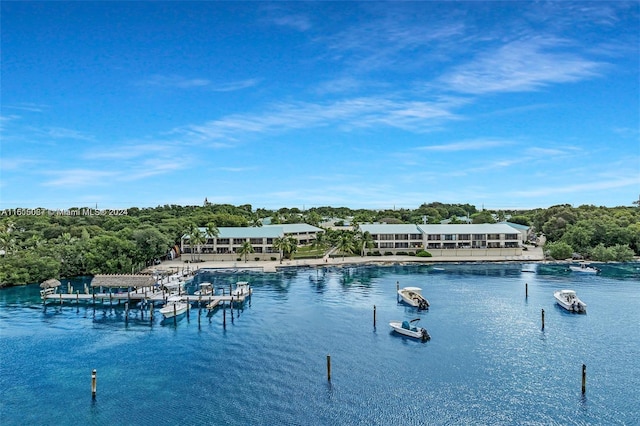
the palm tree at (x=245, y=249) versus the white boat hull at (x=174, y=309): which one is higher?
the palm tree at (x=245, y=249)

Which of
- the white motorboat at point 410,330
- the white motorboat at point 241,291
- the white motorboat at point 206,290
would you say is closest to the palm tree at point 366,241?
the white motorboat at point 241,291

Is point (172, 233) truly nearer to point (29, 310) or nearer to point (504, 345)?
point (29, 310)

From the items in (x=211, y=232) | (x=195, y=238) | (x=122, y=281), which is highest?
(x=211, y=232)

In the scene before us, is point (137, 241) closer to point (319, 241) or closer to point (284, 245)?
point (284, 245)

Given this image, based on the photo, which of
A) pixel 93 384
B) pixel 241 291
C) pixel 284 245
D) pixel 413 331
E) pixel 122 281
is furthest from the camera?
pixel 284 245

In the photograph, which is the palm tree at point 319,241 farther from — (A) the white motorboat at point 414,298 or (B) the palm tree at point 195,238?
(A) the white motorboat at point 414,298

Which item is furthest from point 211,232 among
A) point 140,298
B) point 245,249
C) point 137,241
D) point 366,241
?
point 140,298

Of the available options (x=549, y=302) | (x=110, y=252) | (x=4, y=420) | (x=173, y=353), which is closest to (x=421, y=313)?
(x=549, y=302)
